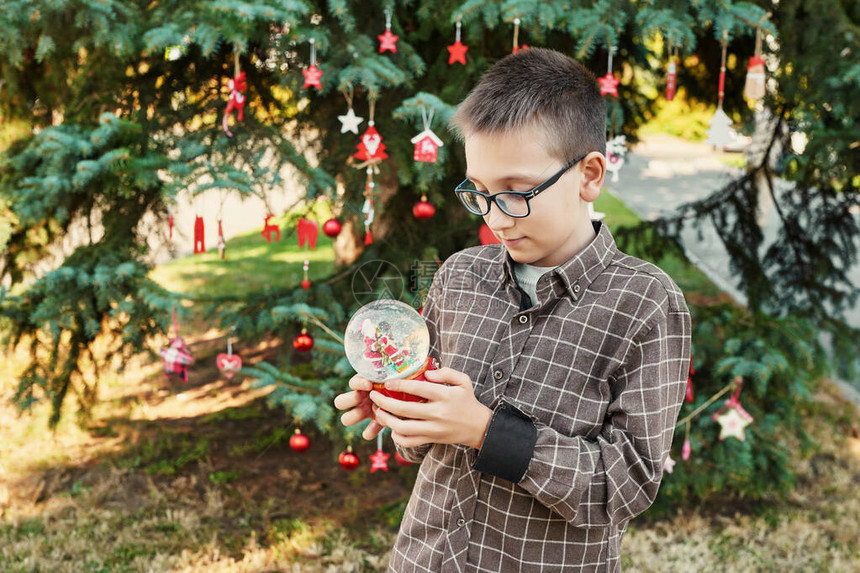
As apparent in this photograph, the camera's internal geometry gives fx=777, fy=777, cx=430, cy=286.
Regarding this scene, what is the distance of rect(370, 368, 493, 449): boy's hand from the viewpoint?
128 cm

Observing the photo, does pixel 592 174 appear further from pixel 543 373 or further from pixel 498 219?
pixel 543 373

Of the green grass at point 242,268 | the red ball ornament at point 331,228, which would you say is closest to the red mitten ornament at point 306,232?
the red ball ornament at point 331,228

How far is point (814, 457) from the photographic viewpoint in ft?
16.2

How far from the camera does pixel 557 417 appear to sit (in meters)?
1.47

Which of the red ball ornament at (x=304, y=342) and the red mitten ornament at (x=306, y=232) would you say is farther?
the red ball ornament at (x=304, y=342)

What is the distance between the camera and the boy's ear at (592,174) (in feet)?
4.93

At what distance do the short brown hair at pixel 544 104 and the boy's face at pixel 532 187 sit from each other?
23 mm

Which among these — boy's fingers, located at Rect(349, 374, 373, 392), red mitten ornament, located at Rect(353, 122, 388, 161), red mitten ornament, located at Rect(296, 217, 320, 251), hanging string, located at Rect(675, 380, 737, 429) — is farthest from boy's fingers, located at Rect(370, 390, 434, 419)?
hanging string, located at Rect(675, 380, 737, 429)

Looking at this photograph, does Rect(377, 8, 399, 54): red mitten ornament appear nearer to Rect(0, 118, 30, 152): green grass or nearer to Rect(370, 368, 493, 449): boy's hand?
Rect(0, 118, 30, 152): green grass

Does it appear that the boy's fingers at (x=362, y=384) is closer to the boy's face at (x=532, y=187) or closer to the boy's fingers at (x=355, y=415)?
the boy's fingers at (x=355, y=415)

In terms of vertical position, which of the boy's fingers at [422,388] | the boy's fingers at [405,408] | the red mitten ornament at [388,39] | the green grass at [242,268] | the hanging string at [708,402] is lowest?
the green grass at [242,268]

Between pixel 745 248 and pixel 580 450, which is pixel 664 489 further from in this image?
pixel 580 450

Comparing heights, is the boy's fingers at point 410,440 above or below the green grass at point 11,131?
below

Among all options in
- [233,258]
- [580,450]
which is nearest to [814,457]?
[580,450]
